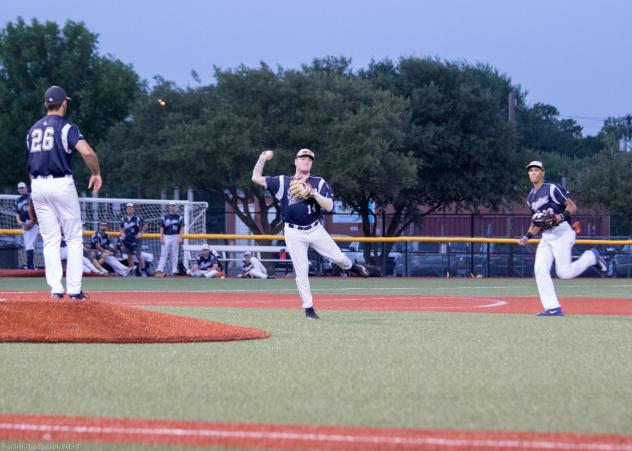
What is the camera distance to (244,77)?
142 feet

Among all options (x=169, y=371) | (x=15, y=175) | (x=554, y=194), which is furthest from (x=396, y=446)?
(x=15, y=175)

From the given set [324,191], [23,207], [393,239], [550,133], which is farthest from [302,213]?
[550,133]

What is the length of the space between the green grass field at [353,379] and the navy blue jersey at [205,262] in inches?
771

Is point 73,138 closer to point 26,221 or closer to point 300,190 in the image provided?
point 300,190

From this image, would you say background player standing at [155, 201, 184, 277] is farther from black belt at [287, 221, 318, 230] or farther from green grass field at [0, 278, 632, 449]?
green grass field at [0, 278, 632, 449]

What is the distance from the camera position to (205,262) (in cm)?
2977

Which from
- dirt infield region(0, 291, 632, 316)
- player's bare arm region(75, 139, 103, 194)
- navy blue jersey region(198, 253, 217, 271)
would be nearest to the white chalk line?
player's bare arm region(75, 139, 103, 194)

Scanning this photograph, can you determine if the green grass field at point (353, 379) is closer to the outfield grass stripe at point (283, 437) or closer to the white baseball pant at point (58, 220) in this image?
the outfield grass stripe at point (283, 437)

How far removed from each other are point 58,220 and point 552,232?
593 centimetres

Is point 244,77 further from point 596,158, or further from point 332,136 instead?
point 596,158

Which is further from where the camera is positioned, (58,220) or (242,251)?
(242,251)

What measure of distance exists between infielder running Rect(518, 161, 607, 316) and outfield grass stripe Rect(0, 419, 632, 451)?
27.3ft

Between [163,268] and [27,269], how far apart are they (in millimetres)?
3876

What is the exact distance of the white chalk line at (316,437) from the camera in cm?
439
